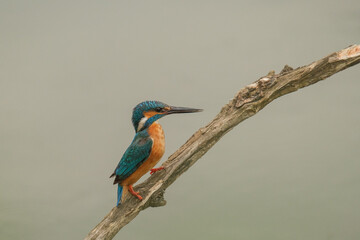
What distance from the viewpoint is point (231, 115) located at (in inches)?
132

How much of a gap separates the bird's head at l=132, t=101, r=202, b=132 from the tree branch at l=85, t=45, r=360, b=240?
0.83ft

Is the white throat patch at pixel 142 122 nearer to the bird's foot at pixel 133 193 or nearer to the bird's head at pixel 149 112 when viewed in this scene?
the bird's head at pixel 149 112

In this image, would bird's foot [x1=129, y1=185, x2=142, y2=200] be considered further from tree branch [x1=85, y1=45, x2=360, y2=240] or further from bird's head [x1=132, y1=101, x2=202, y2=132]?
bird's head [x1=132, y1=101, x2=202, y2=132]

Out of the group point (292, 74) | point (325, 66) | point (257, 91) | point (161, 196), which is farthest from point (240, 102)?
point (161, 196)

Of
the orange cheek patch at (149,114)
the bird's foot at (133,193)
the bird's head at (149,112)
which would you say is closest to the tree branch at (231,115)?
the bird's foot at (133,193)

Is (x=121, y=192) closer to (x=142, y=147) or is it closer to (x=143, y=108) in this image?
(x=142, y=147)

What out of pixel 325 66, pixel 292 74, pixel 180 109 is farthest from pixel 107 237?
pixel 325 66

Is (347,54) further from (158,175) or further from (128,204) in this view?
(128,204)

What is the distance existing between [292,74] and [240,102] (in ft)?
1.53

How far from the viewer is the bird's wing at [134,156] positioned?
10.7 feet

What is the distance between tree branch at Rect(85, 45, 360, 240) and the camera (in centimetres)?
329

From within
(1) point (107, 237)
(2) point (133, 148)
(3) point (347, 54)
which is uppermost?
(2) point (133, 148)

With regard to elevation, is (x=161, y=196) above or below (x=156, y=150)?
below

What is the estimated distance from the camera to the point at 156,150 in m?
3.29
